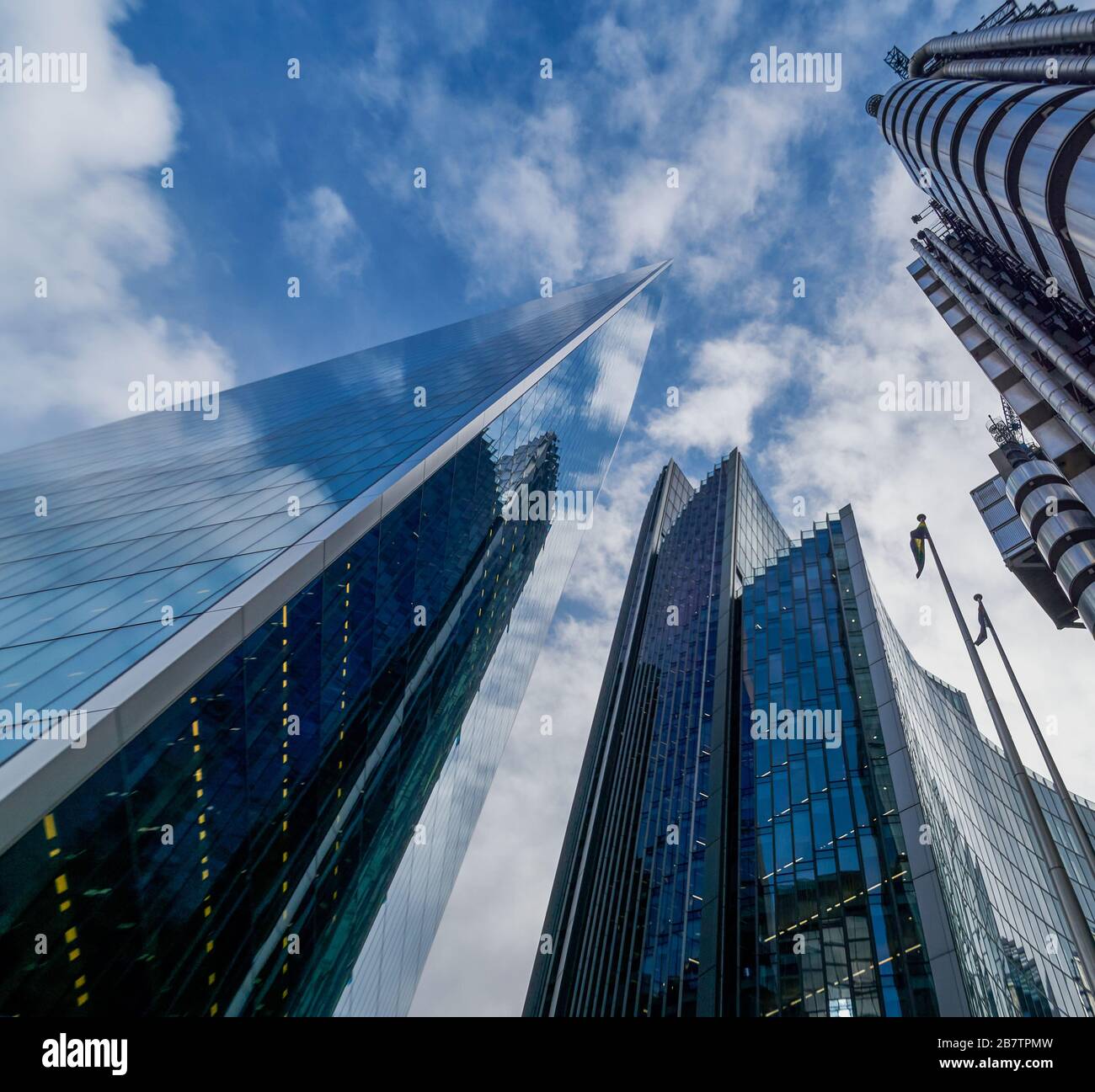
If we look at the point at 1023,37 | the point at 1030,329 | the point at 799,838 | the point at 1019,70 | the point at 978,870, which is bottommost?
the point at 978,870

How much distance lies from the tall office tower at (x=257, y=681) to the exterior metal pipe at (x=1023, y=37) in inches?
982

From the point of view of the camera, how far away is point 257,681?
16547mm

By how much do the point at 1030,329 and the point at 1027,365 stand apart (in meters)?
1.23

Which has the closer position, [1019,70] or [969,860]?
[1019,70]

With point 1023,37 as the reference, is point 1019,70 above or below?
below

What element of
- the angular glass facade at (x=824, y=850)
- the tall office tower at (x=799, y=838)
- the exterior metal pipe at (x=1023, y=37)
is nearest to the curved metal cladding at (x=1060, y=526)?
the exterior metal pipe at (x=1023, y=37)

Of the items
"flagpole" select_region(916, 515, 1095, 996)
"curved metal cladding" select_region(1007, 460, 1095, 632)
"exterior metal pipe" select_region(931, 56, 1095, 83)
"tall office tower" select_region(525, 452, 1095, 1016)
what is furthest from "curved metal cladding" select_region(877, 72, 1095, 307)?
"tall office tower" select_region(525, 452, 1095, 1016)

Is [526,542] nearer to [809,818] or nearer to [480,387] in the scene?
[480,387]

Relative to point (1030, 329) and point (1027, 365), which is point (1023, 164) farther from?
point (1027, 365)

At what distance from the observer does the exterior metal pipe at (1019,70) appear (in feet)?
59.4

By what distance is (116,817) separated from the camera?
40.1ft

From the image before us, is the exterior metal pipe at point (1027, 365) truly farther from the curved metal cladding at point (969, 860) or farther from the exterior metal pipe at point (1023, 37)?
the curved metal cladding at point (969, 860)

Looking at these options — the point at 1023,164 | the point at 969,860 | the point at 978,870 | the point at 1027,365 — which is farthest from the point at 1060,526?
the point at 978,870
